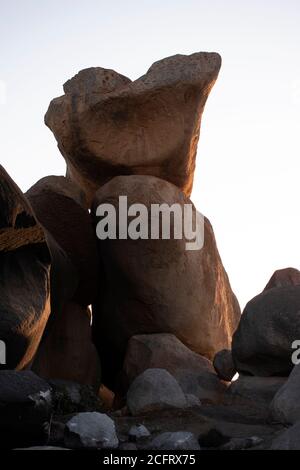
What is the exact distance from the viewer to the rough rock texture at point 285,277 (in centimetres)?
980

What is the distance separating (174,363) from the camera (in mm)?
9125

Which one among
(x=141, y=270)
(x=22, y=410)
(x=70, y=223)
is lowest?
(x=22, y=410)

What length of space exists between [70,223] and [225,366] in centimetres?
282

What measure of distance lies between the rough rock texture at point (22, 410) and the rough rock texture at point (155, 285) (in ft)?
17.8

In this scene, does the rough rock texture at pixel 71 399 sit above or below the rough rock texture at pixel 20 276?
below

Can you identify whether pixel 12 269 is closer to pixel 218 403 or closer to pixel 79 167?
pixel 218 403

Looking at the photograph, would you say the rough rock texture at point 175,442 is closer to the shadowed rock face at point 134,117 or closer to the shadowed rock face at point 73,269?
the shadowed rock face at point 73,269

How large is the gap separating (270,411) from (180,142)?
528cm

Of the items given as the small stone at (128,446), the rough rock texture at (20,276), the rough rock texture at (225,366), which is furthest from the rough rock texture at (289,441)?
the rough rock texture at (225,366)

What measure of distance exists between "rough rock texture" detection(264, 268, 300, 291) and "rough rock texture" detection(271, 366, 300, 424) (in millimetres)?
3818

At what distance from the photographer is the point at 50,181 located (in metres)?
10.1

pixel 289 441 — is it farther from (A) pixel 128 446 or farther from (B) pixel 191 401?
(B) pixel 191 401

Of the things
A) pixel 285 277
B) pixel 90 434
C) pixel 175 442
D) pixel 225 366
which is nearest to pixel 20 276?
pixel 90 434

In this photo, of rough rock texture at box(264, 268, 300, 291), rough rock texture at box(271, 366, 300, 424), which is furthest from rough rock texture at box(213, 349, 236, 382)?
rough rock texture at box(271, 366, 300, 424)
